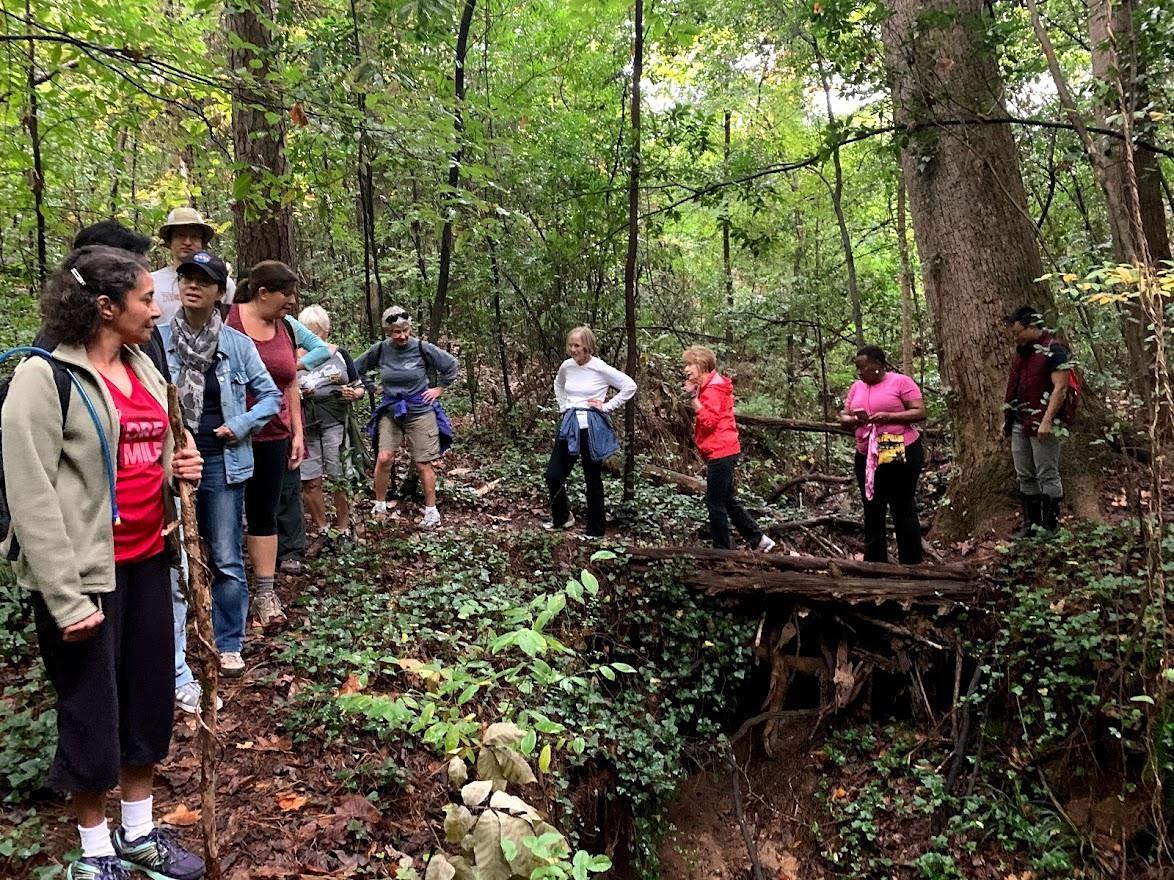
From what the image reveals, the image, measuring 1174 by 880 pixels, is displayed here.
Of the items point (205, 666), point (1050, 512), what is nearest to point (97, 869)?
point (205, 666)

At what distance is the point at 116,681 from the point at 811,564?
497cm

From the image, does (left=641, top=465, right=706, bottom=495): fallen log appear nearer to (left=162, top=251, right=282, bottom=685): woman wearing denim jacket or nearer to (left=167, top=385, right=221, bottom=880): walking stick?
(left=162, top=251, right=282, bottom=685): woman wearing denim jacket

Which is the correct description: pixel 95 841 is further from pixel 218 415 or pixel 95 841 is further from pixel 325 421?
pixel 325 421

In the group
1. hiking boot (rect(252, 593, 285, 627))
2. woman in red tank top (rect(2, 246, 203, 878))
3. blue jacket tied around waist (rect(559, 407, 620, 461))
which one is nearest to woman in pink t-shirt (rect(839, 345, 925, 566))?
blue jacket tied around waist (rect(559, 407, 620, 461))

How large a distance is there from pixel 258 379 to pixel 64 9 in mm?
3232

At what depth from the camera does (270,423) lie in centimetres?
451

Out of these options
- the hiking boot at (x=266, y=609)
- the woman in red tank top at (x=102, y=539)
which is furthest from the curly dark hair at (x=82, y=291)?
the hiking boot at (x=266, y=609)

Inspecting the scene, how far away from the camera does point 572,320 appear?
398 inches

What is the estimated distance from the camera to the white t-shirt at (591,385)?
693 cm

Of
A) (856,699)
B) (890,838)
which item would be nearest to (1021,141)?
(856,699)

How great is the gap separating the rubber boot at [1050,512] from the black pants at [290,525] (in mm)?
6188

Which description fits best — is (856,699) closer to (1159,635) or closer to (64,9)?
(1159,635)

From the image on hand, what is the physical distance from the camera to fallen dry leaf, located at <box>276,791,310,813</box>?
3268mm

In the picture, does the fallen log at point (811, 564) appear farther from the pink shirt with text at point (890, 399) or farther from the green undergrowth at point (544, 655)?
the pink shirt with text at point (890, 399)
